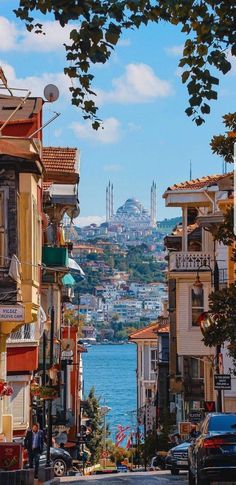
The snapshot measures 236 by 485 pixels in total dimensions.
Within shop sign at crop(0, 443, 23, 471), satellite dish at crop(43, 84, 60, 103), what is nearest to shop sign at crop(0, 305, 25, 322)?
shop sign at crop(0, 443, 23, 471)

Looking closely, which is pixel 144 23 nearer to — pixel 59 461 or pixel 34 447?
pixel 34 447

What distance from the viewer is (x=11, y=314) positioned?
30.8 meters

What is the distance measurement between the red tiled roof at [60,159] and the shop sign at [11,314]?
20310mm

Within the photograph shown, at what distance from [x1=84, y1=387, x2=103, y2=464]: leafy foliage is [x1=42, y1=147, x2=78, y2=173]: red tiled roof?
54.9m

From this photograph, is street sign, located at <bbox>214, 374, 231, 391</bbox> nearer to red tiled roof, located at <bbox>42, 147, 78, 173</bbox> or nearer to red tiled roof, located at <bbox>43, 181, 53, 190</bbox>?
red tiled roof, located at <bbox>43, 181, 53, 190</bbox>

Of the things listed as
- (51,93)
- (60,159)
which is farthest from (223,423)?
→ (60,159)

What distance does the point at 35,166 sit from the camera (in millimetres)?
33031

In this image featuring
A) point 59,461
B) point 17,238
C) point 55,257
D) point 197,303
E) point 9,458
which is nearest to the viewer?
point 9,458

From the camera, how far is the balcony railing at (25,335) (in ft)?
126

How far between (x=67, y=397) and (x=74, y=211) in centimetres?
1755

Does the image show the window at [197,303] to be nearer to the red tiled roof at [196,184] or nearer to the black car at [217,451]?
the red tiled roof at [196,184]

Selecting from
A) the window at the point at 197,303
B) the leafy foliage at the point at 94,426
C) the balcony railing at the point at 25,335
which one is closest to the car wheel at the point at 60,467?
the balcony railing at the point at 25,335

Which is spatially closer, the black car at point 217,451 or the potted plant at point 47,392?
the black car at point 217,451

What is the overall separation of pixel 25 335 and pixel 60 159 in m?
14.8
